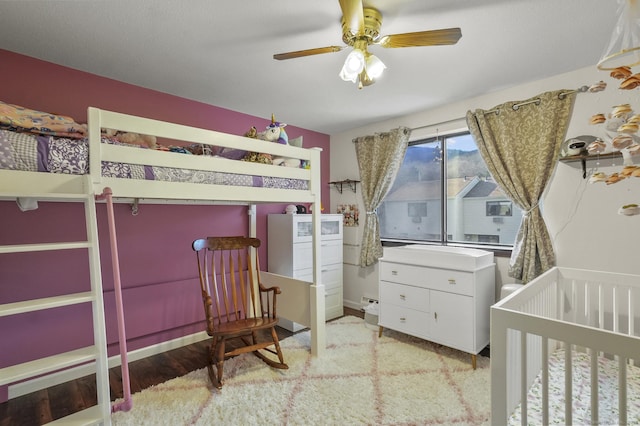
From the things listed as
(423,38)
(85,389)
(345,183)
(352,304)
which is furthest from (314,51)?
(352,304)

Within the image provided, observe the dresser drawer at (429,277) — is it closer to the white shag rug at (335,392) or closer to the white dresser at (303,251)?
the white shag rug at (335,392)

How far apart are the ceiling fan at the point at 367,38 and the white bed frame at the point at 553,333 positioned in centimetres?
135

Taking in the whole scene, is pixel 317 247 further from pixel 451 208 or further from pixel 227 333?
pixel 451 208

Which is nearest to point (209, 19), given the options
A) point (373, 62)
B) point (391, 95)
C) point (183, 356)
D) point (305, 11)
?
point (305, 11)

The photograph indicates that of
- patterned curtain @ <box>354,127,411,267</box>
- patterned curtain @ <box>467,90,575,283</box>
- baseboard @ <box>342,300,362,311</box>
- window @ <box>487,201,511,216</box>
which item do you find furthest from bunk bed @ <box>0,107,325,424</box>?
window @ <box>487,201,511,216</box>

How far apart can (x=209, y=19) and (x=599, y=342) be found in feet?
7.88

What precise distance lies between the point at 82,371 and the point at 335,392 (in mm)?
1999

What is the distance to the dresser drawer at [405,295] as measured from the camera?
2795 millimetres

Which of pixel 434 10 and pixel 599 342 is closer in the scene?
pixel 599 342

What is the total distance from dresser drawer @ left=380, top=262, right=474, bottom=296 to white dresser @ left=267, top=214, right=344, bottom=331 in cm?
82

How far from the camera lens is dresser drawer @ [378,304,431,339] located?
278 cm

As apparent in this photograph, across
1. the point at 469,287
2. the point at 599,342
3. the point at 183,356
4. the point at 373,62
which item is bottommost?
the point at 183,356

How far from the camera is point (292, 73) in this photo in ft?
8.02

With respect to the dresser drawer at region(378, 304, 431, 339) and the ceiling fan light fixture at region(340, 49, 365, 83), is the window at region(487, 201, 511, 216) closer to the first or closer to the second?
the dresser drawer at region(378, 304, 431, 339)
